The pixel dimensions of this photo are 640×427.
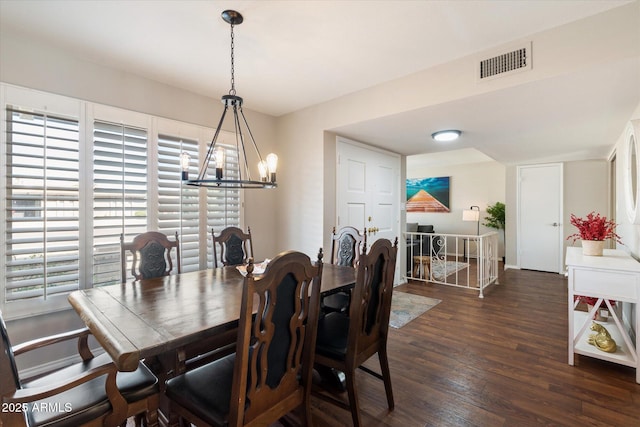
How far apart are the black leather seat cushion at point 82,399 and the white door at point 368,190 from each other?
2.68 meters

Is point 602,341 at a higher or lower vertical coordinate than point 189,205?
lower

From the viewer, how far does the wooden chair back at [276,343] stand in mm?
1115

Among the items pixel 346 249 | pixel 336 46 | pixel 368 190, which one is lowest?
pixel 346 249

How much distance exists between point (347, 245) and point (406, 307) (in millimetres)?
1520

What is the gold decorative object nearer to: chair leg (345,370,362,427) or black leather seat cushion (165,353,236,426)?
chair leg (345,370,362,427)

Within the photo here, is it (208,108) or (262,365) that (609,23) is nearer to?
(262,365)

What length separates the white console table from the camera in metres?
2.14

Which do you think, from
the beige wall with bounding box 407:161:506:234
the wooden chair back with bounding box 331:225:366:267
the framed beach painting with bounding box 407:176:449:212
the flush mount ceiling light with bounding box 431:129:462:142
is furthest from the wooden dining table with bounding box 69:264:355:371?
the framed beach painting with bounding box 407:176:449:212

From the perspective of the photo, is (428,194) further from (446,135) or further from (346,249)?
(346,249)

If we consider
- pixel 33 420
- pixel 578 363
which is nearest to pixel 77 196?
pixel 33 420

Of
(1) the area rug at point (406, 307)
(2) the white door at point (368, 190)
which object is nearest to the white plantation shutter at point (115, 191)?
(2) the white door at point (368, 190)

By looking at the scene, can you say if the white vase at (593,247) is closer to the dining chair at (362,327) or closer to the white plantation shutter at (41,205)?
the dining chair at (362,327)

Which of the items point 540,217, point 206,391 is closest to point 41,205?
point 206,391

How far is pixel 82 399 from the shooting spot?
1224 millimetres
